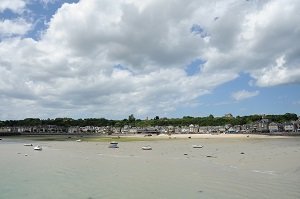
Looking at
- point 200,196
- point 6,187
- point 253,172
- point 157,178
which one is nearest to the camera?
point 200,196

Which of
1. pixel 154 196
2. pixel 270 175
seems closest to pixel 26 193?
pixel 154 196

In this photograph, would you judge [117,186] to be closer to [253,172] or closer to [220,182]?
[220,182]

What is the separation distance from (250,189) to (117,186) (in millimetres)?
8490

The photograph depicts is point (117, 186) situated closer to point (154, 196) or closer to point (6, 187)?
point (154, 196)

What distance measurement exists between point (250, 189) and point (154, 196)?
19.7ft

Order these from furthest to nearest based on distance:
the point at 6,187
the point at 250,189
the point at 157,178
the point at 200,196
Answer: the point at 157,178 < the point at 6,187 < the point at 250,189 < the point at 200,196

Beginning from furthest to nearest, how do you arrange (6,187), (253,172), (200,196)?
(253,172) → (6,187) → (200,196)

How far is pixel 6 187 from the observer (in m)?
25.9

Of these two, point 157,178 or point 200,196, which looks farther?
point 157,178

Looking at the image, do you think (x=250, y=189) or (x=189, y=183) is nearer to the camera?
(x=250, y=189)

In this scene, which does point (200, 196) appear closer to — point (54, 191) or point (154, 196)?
point (154, 196)

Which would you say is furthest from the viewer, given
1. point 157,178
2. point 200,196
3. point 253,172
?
point 253,172

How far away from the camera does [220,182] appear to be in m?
26.7

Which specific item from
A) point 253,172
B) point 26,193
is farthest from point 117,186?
point 253,172
